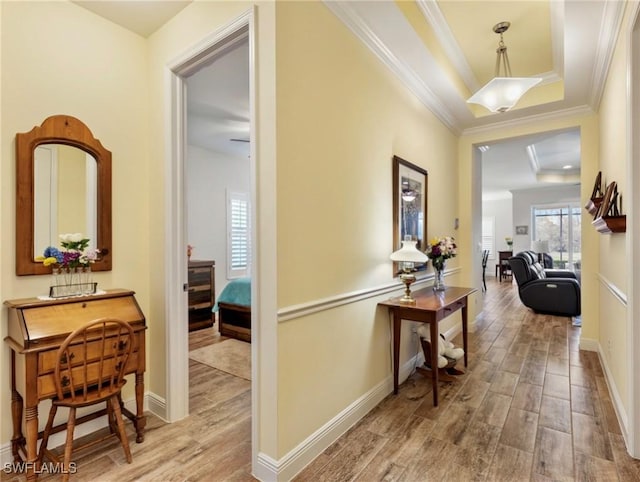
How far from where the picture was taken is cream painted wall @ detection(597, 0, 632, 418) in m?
2.20

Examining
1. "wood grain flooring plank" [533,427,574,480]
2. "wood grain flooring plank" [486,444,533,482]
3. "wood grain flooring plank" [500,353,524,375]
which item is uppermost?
"wood grain flooring plank" [500,353,524,375]

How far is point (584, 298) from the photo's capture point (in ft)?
12.9

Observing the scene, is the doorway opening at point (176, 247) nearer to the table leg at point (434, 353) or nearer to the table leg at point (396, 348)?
the table leg at point (396, 348)

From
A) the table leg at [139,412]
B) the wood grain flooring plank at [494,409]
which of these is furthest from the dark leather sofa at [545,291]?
the table leg at [139,412]

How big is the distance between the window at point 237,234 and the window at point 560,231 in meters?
8.51

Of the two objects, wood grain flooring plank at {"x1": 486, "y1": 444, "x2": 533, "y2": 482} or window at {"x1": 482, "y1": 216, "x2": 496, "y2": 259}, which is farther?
window at {"x1": 482, "y1": 216, "x2": 496, "y2": 259}

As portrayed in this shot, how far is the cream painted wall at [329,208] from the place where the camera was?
1.80 meters

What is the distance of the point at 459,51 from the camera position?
128 inches

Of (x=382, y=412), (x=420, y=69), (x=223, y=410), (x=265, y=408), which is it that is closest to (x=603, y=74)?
(x=420, y=69)

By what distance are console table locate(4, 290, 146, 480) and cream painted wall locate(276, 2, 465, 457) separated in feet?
3.33

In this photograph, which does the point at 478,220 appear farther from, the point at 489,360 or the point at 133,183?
the point at 133,183

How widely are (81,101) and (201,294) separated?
10.5ft

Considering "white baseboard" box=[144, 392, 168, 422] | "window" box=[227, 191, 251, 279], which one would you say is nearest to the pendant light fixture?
"white baseboard" box=[144, 392, 168, 422]

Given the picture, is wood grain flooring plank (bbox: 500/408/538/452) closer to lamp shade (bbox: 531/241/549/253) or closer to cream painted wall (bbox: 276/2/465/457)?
cream painted wall (bbox: 276/2/465/457)
